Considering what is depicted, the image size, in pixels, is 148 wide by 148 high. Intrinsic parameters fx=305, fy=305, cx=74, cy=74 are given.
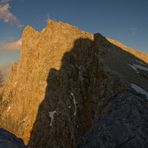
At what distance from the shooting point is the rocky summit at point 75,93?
3581cm

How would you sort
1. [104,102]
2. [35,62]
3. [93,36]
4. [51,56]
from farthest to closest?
[35,62], [51,56], [93,36], [104,102]

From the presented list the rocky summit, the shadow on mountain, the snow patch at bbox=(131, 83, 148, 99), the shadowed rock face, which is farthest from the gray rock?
the shadowed rock face

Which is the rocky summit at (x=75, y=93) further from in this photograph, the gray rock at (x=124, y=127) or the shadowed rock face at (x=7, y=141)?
the shadowed rock face at (x=7, y=141)

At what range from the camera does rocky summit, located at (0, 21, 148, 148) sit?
1410 inches

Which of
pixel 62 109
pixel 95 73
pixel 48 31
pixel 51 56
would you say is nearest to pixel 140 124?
pixel 95 73

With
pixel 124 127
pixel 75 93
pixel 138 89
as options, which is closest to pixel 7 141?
pixel 124 127

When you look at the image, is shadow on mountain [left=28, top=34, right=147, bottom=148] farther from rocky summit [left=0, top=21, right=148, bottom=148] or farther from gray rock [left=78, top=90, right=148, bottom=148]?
gray rock [left=78, top=90, right=148, bottom=148]

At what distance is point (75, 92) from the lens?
65.6m

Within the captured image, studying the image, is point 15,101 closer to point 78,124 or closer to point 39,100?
point 39,100

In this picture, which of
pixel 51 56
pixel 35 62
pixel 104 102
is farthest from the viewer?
pixel 35 62

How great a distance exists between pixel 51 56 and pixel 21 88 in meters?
17.8

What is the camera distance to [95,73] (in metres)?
59.1

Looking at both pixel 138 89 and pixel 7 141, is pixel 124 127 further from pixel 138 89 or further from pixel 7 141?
pixel 7 141

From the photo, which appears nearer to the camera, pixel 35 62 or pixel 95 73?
pixel 95 73
